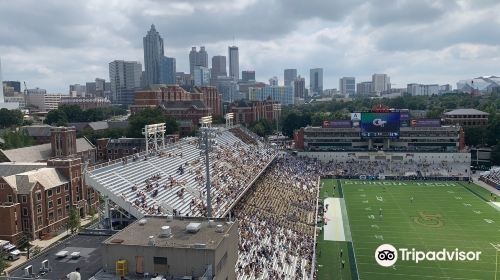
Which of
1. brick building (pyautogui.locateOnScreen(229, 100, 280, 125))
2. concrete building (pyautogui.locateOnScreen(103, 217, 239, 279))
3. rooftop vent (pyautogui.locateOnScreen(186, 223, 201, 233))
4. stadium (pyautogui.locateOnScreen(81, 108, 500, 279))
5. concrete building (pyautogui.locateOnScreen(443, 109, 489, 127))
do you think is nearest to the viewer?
concrete building (pyautogui.locateOnScreen(103, 217, 239, 279))

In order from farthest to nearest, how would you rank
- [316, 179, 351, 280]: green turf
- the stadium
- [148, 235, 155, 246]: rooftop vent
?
[316, 179, 351, 280]: green turf → the stadium → [148, 235, 155, 246]: rooftop vent

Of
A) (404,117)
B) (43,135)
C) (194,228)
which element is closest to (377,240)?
(194,228)

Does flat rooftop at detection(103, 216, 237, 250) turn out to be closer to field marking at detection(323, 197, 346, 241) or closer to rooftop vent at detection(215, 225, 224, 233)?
rooftop vent at detection(215, 225, 224, 233)

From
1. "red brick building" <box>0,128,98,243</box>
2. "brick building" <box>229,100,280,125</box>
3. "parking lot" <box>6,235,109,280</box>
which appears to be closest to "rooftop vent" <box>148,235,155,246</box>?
"parking lot" <box>6,235,109,280</box>

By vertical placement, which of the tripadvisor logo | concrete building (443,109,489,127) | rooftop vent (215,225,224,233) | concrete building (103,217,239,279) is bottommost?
the tripadvisor logo

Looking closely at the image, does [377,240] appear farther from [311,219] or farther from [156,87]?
[156,87]

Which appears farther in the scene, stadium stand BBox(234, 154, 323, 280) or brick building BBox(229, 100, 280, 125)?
brick building BBox(229, 100, 280, 125)

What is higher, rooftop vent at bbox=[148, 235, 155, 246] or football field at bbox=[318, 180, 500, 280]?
rooftop vent at bbox=[148, 235, 155, 246]

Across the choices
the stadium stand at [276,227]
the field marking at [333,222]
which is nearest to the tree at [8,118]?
the stadium stand at [276,227]
